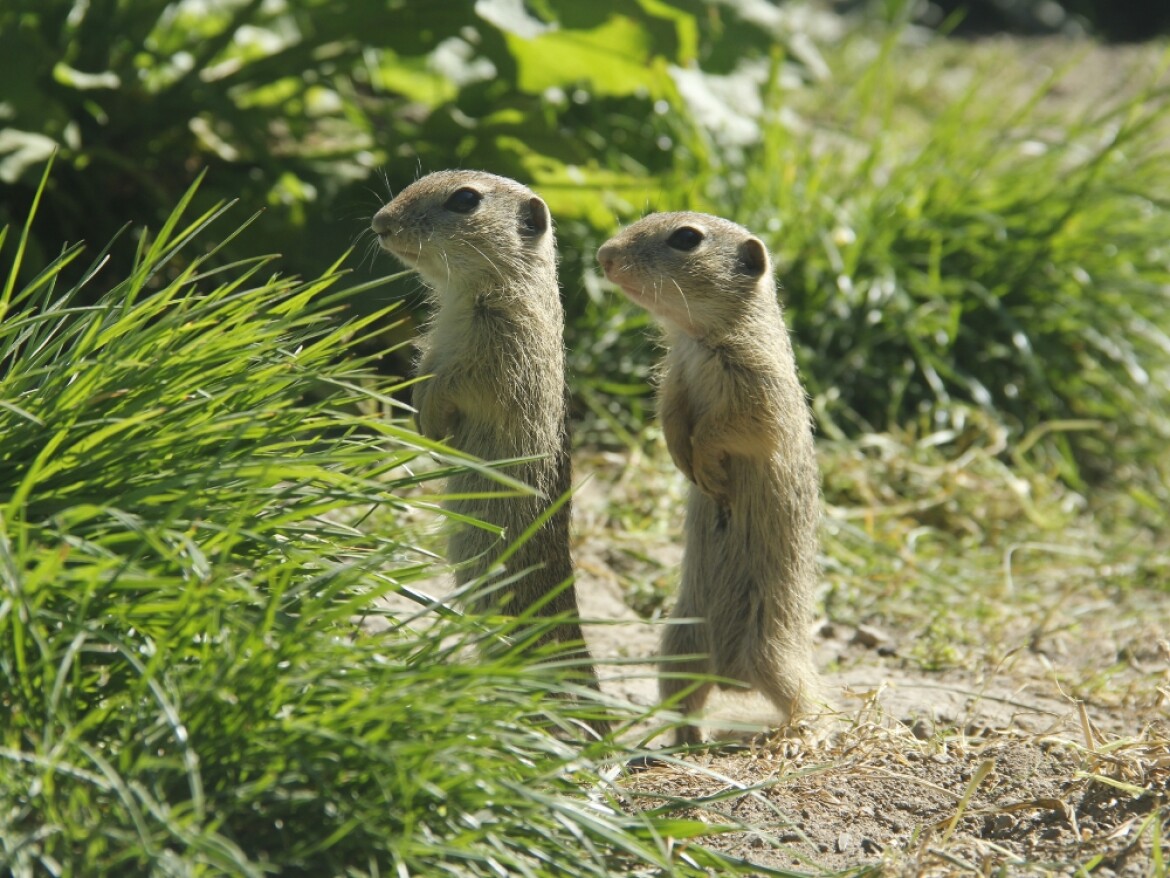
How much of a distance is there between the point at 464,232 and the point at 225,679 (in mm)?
1932

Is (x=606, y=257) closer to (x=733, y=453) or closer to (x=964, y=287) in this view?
(x=733, y=453)

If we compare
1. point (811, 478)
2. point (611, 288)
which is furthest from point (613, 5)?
point (811, 478)

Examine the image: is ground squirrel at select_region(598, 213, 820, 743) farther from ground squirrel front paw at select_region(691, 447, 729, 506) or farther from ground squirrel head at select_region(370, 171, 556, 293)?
ground squirrel head at select_region(370, 171, 556, 293)

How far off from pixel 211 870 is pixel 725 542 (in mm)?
2178

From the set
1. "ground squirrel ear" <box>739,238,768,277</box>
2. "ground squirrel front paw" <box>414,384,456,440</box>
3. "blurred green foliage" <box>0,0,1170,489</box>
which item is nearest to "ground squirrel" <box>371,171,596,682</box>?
"ground squirrel front paw" <box>414,384,456,440</box>

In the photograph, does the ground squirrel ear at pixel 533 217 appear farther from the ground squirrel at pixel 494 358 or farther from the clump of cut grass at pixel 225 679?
the clump of cut grass at pixel 225 679

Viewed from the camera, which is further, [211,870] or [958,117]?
[958,117]

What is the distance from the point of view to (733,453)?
4109 millimetres

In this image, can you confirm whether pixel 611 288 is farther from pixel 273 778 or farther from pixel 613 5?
pixel 273 778

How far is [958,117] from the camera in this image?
7.26 metres

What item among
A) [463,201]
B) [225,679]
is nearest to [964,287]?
[463,201]

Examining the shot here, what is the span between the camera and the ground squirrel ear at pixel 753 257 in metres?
4.16

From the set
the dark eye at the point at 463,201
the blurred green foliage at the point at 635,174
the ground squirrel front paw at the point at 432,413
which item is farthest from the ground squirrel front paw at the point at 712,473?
the blurred green foliage at the point at 635,174

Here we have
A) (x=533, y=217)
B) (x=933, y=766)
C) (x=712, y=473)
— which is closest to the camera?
(x=933, y=766)
